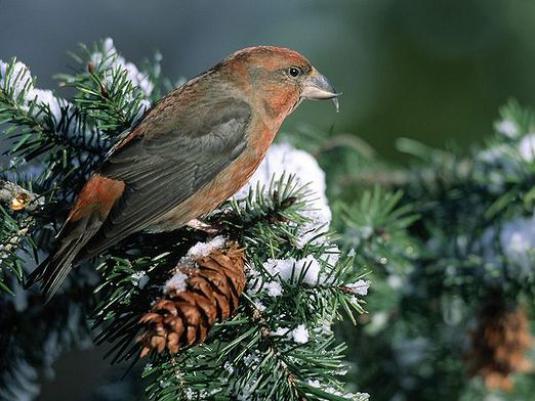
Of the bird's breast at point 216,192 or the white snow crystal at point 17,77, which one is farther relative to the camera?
the bird's breast at point 216,192

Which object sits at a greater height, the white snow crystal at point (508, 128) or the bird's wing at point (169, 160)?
the bird's wing at point (169, 160)

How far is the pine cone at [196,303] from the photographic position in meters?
1.59

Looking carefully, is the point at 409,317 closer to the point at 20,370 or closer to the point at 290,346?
Answer: the point at 290,346

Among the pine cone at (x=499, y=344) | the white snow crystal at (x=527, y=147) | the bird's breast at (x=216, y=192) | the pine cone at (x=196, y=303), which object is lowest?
the pine cone at (x=499, y=344)

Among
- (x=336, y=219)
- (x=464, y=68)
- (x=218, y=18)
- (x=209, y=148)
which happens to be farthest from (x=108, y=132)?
(x=218, y=18)

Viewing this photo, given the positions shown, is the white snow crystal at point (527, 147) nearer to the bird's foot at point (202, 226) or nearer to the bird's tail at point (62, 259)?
the bird's foot at point (202, 226)

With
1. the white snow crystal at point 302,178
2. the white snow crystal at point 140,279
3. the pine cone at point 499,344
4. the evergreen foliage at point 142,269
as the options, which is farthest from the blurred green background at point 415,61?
the white snow crystal at point 140,279

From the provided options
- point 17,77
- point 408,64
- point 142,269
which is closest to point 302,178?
point 142,269

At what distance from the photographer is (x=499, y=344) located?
93.0 inches

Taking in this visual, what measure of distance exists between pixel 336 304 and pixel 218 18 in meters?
6.81

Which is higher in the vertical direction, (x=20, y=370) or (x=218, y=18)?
(x=218, y=18)

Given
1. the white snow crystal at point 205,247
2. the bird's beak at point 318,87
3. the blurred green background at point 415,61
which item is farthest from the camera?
the blurred green background at point 415,61

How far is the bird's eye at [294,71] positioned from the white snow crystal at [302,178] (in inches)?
13.2

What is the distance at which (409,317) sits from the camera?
8.18ft
